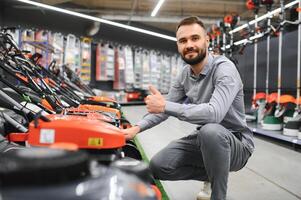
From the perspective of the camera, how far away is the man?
1.37 m

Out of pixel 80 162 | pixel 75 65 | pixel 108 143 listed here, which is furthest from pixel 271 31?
pixel 75 65

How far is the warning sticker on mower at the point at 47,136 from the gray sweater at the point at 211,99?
51cm

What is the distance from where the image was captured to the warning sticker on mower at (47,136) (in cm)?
100

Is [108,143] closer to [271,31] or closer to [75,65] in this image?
[271,31]

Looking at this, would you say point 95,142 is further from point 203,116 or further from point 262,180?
point 262,180

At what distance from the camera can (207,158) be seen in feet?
4.71

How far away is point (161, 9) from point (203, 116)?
8.43 metres

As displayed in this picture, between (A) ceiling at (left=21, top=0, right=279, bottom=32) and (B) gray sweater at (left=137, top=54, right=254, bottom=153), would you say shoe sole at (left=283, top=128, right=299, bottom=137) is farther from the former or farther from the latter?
(A) ceiling at (left=21, top=0, right=279, bottom=32)

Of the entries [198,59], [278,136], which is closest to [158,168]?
[198,59]

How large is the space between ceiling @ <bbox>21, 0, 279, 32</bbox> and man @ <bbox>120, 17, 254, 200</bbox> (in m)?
7.17

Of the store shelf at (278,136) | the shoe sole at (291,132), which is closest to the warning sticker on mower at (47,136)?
the store shelf at (278,136)

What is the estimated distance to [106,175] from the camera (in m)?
0.76

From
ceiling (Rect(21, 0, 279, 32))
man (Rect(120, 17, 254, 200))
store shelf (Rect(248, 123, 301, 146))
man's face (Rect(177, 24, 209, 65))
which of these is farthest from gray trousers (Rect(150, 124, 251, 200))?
ceiling (Rect(21, 0, 279, 32))

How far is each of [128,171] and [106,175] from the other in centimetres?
6
